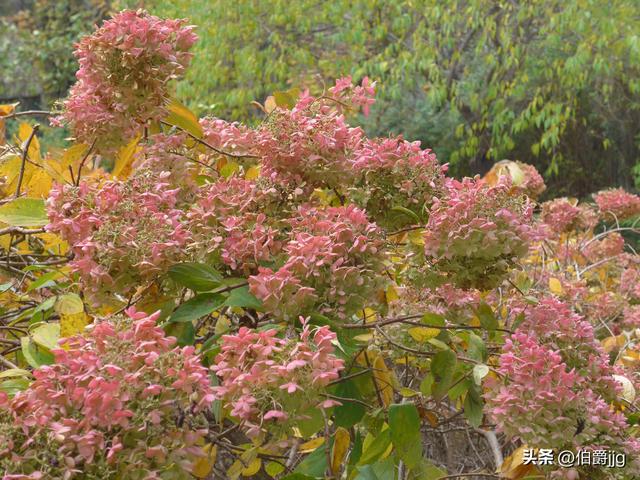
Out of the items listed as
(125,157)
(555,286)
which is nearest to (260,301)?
(125,157)

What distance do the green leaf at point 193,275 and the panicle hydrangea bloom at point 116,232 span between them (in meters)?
0.01

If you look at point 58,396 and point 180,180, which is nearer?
point 58,396

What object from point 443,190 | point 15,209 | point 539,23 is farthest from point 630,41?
point 15,209

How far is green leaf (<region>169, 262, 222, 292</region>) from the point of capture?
1.06 meters

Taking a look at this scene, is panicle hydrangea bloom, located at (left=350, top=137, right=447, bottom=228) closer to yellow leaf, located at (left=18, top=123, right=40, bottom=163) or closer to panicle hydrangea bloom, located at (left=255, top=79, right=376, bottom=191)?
panicle hydrangea bloom, located at (left=255, top=79, right=376, bottom=191)

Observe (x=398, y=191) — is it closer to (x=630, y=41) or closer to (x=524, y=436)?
(x=524, y=436)

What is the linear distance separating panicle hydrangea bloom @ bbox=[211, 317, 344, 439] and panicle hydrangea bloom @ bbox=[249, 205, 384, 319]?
0.37ft

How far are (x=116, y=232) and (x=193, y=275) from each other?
0.36ft

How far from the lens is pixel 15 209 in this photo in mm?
1186

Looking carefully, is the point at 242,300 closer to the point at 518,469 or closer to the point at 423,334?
the point at 423,334

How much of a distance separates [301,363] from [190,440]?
5.2 inches

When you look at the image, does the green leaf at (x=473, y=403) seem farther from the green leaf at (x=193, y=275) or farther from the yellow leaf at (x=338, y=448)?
the green leaf at (x=193, y=275)

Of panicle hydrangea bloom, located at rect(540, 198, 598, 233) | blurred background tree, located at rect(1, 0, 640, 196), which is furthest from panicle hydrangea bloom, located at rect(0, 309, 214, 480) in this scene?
blurred background tree, located at rect(1, 0, 640, 196)

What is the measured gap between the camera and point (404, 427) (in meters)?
1.13
